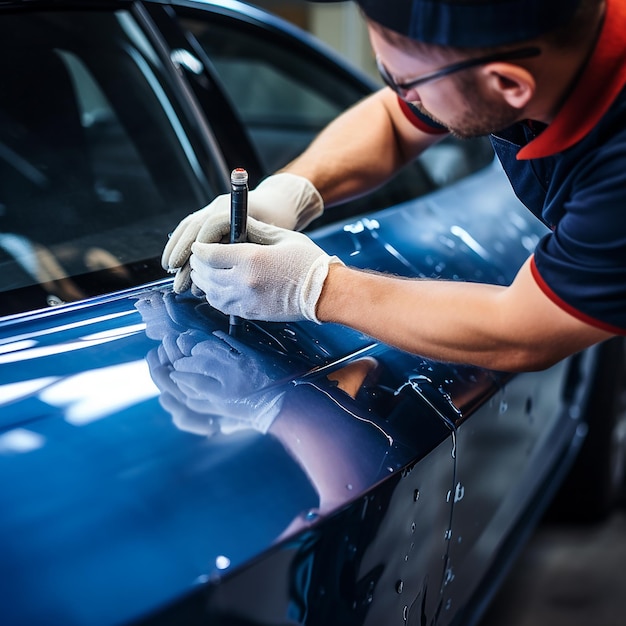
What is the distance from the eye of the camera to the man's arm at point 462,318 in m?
1.14

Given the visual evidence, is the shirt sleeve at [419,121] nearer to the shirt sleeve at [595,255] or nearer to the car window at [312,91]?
the car window at [312,91]

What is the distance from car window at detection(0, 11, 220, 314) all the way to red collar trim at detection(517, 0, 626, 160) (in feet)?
2.18

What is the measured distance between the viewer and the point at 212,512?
2.96ft

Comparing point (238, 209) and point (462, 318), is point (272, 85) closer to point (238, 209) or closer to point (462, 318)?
point (238, 209)

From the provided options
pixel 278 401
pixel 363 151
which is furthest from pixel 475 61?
pixel 363 151

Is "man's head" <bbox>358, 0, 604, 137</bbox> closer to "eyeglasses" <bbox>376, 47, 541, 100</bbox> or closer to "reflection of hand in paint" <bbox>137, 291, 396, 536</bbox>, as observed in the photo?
"eyeglasses" <bbox>376, 47, 541, 100</bbox>

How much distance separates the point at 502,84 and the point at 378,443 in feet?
1.57

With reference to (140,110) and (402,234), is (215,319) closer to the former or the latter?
(402,234)

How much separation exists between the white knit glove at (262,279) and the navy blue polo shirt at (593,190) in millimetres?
313

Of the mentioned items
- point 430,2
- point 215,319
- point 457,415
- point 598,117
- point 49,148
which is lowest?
point 457,415

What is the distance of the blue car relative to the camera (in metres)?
0.87

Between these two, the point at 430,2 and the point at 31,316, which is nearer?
the point at 430,2

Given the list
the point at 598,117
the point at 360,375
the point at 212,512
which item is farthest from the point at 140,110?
the point at 212,512

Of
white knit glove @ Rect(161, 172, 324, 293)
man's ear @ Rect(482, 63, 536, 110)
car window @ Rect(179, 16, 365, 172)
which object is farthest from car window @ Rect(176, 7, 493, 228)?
man's ear @ Rect(482, 63, 536, 110)
